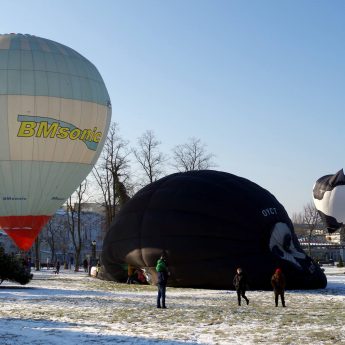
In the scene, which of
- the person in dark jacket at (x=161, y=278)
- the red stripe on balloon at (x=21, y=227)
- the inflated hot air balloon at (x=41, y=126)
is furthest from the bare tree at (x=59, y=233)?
the person in dark jacket at (x=161, y=278)

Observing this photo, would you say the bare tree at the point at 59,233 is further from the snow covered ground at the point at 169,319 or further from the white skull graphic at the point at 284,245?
the snow covered ground at the point at 169,319

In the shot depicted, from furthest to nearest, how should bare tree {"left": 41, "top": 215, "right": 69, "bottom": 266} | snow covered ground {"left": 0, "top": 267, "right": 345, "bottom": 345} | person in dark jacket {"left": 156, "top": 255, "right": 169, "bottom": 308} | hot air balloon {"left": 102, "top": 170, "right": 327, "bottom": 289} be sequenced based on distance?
bare tree {"left": 41, "top": 215, "right": 69, "bottom": 266} < hot air balloon {"left": 102, "top": 170, "right": 327, "bottom": 289} < person in dark jacket {"left": 156, "top": 255, "right": 169, "bottom": 308} < snow covered ground {"left": 0, "top": 267, "right": 345, "bottom": 345}

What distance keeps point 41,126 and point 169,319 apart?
1496 cm

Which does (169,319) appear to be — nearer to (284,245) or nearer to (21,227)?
(284,245)

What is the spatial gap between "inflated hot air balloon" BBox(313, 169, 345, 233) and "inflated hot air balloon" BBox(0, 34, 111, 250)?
22.4 m

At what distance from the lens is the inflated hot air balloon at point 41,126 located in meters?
27.0

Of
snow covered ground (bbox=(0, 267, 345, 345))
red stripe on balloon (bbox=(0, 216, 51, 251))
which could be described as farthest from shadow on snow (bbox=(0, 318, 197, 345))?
red stripe on balloon (bbox=(0, 216, 51, 251))

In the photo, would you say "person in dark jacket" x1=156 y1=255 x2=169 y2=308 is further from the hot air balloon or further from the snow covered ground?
the hot air balloon

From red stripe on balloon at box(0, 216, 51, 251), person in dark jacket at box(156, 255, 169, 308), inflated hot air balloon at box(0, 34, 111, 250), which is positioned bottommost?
person in dark jacket at box(156, 255, 169, 308)

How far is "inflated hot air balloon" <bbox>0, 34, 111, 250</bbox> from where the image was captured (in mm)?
27000

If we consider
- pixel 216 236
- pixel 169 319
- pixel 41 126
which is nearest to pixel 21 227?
pixel 41 126

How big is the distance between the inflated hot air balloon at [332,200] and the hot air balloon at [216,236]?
74.4 ft

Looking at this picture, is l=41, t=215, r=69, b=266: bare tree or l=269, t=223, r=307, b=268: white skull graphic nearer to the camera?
l=269, t=223, r=307, b=268: white skull graphic

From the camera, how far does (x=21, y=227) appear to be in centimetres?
2838
